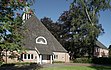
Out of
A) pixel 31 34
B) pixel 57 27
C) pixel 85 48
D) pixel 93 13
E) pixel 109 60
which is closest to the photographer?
pixel 93 13

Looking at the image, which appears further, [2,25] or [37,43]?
[37,43]

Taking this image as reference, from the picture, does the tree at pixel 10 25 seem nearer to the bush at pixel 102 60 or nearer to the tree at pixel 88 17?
the tree at pixel 88 17

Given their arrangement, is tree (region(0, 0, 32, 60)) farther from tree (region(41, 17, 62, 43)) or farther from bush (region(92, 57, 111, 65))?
tree (region(41, 17, 62, 43))

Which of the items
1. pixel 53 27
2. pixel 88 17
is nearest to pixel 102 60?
pixel 88 17

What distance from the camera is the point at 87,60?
67.6 m

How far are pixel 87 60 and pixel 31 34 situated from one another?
58.6 ft

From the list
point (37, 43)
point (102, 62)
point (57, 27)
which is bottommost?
point (102, 62)

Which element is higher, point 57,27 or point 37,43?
point 57,27

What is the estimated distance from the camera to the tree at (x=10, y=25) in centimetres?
1812

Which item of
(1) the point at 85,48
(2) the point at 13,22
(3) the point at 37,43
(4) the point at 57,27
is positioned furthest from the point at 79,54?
(2) the point at 13,22

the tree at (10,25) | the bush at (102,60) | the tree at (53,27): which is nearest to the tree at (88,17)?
the bush at (102,60)

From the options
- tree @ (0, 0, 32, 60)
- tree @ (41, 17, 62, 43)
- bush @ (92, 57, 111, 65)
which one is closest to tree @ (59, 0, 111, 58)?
bush @ (92, 57, 111, 65)

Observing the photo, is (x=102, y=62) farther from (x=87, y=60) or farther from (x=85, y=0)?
(x=85, y=0)

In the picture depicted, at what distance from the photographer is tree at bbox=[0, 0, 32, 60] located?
18.1 metres
